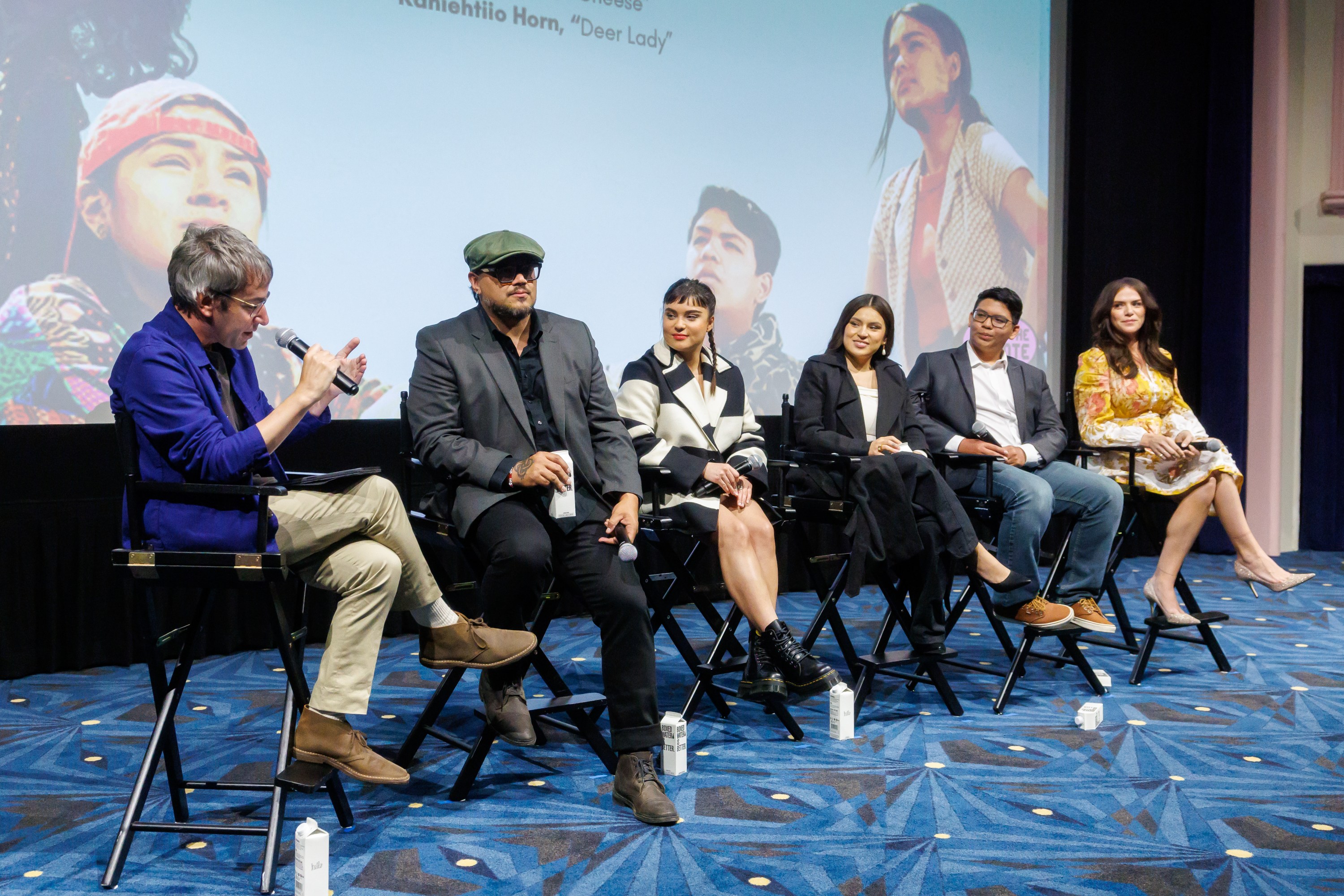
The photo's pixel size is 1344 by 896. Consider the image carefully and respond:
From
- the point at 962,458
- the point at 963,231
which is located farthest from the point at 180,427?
the point at 963,231

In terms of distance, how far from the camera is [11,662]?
3.58 m

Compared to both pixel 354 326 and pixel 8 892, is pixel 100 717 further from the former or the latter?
pixel 354 326

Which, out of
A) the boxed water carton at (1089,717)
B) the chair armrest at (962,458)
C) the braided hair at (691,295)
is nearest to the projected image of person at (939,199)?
the chair armrest at (962,458)

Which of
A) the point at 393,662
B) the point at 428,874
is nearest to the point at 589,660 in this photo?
the point at 393,662

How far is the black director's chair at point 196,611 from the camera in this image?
2.11 metres

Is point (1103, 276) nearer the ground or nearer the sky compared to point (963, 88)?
nearer the ground

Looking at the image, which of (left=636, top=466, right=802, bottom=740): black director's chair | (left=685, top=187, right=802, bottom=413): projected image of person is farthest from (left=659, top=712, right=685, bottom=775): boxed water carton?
(left=685, top=187, right=802, bottom=413): projected image of person

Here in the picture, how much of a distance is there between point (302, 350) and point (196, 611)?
1.88 ft

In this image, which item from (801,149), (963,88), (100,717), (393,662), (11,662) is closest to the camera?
(100,717)

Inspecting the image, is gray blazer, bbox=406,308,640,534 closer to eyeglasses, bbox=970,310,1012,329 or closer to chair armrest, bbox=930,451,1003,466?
chair armrest, bbox=930,451,1003,466

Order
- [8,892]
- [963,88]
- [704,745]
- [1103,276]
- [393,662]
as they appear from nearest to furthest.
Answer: [8,892] < [704,745] < [393,662] < [963,88] < [1103,276]

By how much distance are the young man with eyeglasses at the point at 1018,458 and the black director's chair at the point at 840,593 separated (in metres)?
0.37

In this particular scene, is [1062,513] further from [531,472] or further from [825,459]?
[531,472]

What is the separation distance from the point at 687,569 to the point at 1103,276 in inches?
167
